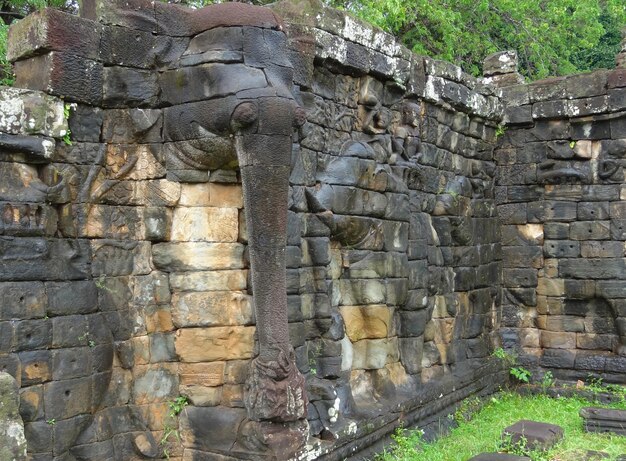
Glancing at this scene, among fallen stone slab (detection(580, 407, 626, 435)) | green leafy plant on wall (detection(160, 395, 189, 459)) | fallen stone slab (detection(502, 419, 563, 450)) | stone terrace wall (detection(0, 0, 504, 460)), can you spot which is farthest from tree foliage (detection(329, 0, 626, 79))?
green leafy plant on wall (detection(160, 395, 189, 459))

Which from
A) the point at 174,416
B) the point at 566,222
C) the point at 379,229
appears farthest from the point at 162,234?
the point at 566,222

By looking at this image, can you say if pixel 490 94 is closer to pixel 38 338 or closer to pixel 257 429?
pixel 257 429

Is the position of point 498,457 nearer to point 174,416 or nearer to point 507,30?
point 174,416

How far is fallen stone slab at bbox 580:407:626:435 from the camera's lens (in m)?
8.45

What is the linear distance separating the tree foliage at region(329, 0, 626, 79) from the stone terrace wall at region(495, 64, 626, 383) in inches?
259

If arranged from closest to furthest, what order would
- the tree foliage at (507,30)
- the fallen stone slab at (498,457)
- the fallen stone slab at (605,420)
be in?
the fallen stone slab at (498,457) → the fallen stone slab at (605,420) → the tree foliage at (507,30)

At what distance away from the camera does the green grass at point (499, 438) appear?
733 cm

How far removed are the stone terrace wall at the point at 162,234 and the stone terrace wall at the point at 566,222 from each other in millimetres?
4504

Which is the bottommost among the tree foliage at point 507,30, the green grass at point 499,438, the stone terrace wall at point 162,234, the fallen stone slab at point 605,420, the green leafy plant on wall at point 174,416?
the green grass at point 499,438

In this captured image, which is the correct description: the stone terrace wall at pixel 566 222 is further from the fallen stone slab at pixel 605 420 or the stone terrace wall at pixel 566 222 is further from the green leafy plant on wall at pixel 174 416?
the green leafy plant on wall at pixel 174 416

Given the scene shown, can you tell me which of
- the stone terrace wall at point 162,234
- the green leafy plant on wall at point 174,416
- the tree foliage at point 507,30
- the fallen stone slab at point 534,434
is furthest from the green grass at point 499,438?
the tree foliage at point 507,30

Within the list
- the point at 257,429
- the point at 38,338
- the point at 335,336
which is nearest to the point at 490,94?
the point at 335,336

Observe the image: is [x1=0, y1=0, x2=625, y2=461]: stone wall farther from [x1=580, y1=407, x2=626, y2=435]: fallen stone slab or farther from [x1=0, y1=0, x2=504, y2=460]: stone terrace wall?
[x1=580, y1=407, x2=626, y2=435]: fallen stone slab

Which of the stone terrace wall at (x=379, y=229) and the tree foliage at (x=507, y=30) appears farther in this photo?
the tree foliage at (x=507, y=30)
